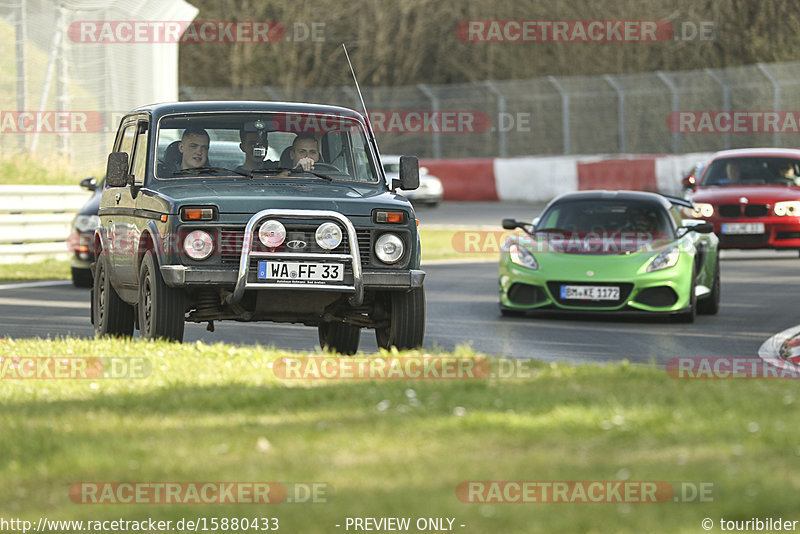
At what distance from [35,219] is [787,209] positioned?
10.8 m

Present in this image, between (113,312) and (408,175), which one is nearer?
(408,175)

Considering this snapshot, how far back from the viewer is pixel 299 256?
9758mm

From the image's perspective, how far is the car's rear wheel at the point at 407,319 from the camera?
33.6 ft

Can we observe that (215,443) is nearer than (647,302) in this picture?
Yes

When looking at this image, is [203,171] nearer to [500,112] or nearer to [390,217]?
[390,217]

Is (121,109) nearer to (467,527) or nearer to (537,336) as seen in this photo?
(537,336)

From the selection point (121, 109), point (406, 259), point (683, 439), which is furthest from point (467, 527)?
point (121, 109)

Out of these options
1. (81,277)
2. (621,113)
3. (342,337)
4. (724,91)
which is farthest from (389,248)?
(621,113)

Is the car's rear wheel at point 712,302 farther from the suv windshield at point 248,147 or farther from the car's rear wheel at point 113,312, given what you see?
the car's rear wheel at point 113,312

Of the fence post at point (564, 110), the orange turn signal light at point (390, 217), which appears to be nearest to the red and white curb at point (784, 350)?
the orange turn signal light at point (390, 217)

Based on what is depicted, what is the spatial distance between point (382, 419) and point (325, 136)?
455cm

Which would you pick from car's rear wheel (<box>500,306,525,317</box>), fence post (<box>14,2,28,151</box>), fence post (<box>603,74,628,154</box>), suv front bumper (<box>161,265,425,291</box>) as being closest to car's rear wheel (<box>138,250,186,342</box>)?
suv front bumper (<box>161,265,425,291</box>)

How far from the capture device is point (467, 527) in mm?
5039

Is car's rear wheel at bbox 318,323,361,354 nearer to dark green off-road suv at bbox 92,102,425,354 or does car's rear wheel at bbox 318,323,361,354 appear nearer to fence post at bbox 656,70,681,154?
dark green off-road suv at bbox 92,102,425,354
